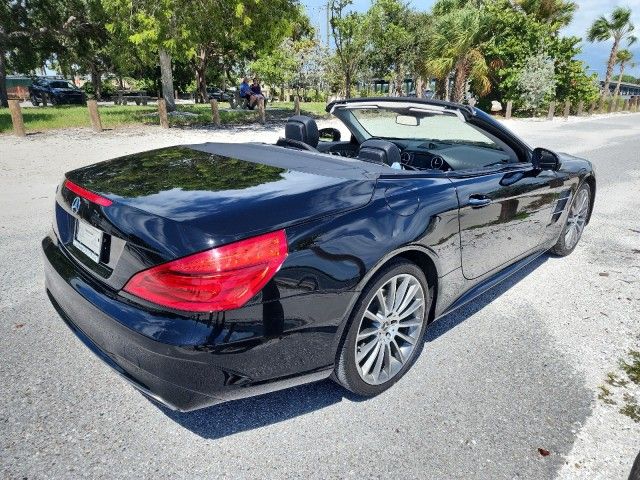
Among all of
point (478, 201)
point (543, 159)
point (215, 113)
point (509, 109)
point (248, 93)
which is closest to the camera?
point (478, 201)

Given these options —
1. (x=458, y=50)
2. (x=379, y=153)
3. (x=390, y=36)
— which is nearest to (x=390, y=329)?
(x=379, y=153)

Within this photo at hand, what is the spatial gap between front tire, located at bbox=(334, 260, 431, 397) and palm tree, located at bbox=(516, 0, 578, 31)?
30.8 meters

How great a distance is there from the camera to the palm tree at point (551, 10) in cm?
2756

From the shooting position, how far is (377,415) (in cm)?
225

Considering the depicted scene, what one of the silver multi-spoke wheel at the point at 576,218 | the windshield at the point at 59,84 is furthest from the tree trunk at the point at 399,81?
the silver multi-spoke wheel at the point at 576,218

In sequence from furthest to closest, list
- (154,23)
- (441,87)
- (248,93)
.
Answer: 1. (441,87)
2. (248,93)
3. (154,23)

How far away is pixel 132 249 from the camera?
178 centimetres

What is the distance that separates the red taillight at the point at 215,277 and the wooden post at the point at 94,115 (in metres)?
13.0

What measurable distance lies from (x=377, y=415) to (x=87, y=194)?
70.1 inches

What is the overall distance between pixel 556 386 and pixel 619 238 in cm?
→ 345

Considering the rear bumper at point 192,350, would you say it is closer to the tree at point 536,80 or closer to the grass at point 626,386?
the grass at point 626,386

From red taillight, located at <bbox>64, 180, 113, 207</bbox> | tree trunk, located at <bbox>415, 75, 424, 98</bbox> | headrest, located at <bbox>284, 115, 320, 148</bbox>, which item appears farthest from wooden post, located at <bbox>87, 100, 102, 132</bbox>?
tree trunk, located at <bbox>415, 75, 424, 98</bbox>

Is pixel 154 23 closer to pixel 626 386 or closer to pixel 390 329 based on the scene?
pixel 390 329

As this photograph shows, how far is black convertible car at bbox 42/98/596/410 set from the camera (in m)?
1.70
